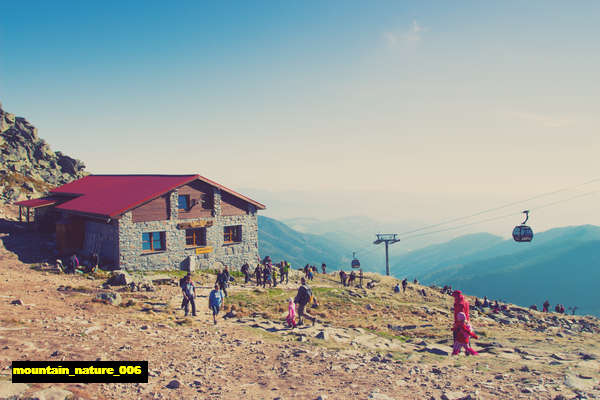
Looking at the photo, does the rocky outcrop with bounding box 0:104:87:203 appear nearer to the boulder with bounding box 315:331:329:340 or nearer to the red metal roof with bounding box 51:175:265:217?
the red metal roof with bounding box 51:175:265:217

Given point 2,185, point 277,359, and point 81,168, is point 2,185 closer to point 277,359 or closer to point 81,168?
point 81,168

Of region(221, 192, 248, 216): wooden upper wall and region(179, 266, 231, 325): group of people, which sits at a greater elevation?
region(221, 192, 248, 216): wooden upper wall

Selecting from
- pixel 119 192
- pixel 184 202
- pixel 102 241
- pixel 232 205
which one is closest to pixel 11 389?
pixel 102 241

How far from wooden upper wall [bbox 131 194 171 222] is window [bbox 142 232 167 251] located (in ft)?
4.15

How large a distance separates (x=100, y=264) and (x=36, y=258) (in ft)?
16.8

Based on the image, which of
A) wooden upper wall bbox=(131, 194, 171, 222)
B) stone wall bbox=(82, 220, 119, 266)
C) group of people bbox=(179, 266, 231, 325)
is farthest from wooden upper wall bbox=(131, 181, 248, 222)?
group of people bbox=(179, 266, 231, 325)

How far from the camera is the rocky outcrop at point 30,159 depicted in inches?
2692

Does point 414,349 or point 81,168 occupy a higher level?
point 81,168

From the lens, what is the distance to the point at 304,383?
1107 cm

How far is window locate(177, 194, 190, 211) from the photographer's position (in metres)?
32.7

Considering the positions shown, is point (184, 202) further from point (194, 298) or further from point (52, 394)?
point (52, 394)

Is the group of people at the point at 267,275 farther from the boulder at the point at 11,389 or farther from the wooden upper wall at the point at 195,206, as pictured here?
the boulder at the point at 11,389

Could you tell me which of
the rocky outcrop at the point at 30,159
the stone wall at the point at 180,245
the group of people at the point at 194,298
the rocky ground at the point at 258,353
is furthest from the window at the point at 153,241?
the rocky outcrop at the point at 30,159

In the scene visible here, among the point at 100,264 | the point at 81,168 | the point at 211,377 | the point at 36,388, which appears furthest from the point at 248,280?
the point at 81,168
